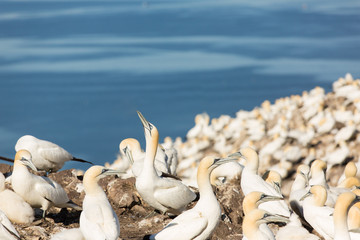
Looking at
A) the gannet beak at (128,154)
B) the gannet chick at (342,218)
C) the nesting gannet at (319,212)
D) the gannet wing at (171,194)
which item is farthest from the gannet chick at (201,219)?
the gannet beak at (128,154)

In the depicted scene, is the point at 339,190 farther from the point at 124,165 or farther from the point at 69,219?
the point at 124,165

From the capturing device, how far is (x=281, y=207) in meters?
6.11

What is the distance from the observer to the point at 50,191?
5.77m

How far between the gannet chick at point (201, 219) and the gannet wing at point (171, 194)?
69 centimetres

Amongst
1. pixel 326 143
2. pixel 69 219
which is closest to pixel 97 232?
pixel 69 219

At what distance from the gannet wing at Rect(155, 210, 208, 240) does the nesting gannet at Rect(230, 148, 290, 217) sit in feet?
2.99

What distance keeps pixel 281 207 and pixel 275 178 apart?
77 cm

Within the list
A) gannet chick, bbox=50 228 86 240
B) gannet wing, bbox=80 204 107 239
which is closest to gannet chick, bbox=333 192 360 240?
gannet wing, bbox=80 204 107 239

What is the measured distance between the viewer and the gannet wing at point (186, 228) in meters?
5.01

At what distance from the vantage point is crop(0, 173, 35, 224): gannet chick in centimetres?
558

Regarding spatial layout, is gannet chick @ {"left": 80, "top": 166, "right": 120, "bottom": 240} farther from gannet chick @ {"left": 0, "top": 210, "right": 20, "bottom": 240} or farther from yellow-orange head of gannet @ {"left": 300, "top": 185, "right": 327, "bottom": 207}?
yellow-orange head of gannet @ {"left": 300, "top": 185, "right": 327, "bottom": 207}

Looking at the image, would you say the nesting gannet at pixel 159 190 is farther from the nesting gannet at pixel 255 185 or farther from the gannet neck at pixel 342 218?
the gannet neck at pixel 342 218

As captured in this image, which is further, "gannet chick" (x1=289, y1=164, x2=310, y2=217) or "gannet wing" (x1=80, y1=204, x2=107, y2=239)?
"gannet chick" (x1=289, y1=164, x2=310, y2=217)

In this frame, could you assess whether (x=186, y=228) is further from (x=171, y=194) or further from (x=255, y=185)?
(x=255, y=185)
